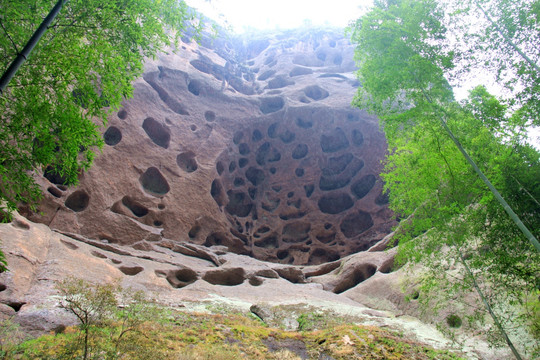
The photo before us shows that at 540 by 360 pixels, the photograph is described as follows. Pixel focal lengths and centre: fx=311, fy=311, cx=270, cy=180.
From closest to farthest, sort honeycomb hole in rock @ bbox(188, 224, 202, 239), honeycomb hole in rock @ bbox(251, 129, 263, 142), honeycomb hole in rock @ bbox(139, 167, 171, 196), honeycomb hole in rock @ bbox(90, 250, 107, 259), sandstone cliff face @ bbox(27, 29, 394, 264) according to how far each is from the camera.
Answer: honeycomb hole in rock @ bbox(90, 250, 107, 259)
sandstone cliff face @ bbox(27, 29, 394, 264)
honeycomb hole in rock @ bbox(139, 167, 171, 196)
honeycomb hole in rock @ bbox(188, 224, 202, 239)
honeycomb hole in rock @ bbox(251, 129, 263, 142)

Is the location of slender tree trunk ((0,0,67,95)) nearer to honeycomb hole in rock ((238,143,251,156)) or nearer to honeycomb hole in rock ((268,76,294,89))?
honeycomb hole in rock ((238,143,251,156))

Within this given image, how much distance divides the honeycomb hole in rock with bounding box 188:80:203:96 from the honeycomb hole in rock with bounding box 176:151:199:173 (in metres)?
5.93

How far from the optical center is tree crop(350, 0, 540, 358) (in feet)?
17.1

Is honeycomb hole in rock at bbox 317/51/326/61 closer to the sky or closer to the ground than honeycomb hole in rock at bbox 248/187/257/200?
closer to the sky

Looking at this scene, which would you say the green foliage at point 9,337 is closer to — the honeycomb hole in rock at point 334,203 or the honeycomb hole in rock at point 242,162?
the honeycomb hole in rock at point 242,162

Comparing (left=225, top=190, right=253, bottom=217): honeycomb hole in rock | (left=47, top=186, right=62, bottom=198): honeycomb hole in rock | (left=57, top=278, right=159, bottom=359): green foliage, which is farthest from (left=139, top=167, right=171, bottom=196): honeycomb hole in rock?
(left=57, top=278, right=159, bottom=359): green foliage

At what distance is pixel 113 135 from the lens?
1599cm

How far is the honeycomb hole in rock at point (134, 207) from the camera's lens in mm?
Answer: 14758

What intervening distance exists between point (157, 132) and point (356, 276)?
13510 mm

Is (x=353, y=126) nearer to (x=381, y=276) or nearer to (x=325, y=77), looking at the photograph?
(x=325, y=77)

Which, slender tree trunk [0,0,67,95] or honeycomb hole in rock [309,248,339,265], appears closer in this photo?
slender tree trunk [0,0,67,95]

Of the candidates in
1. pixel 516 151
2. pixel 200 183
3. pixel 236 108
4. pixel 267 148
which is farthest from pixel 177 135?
pixel 516 151

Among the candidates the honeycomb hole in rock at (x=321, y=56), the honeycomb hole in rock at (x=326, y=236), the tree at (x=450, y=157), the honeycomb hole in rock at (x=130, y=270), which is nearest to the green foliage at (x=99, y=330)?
the tree at (x=450, y=157)

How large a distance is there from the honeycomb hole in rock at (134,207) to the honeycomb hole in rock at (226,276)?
18.1 ft
